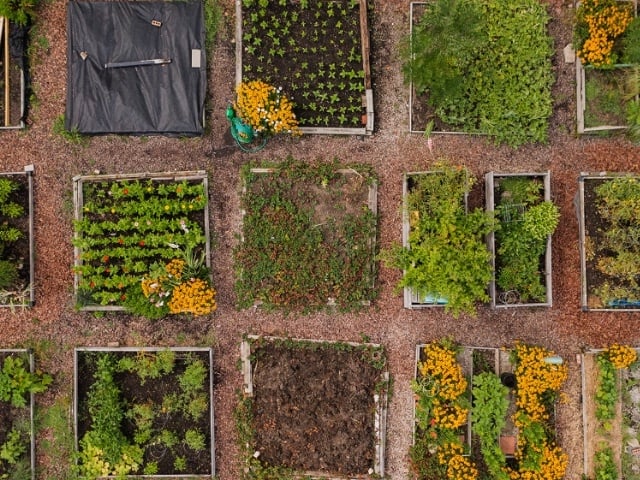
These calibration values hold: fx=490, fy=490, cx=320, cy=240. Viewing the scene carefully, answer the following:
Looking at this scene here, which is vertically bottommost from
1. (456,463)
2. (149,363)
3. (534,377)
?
(456,463)

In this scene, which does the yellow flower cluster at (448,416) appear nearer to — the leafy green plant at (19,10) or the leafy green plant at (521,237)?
the leafy green plant at (521,237)

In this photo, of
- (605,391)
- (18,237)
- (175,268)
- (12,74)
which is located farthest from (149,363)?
(605,391)

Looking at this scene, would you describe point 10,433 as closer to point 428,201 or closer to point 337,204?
point 337,204

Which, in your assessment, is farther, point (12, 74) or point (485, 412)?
point (12, 74)

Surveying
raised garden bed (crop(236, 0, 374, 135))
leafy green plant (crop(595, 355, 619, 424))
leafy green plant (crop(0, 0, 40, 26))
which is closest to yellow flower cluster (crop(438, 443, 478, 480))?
leafy green plant (crop(595, 355, 619, 424))

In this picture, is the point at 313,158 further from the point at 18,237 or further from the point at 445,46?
the point at 18,237

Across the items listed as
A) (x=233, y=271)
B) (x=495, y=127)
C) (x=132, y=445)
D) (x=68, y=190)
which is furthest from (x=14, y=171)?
(x=495, y=127)
